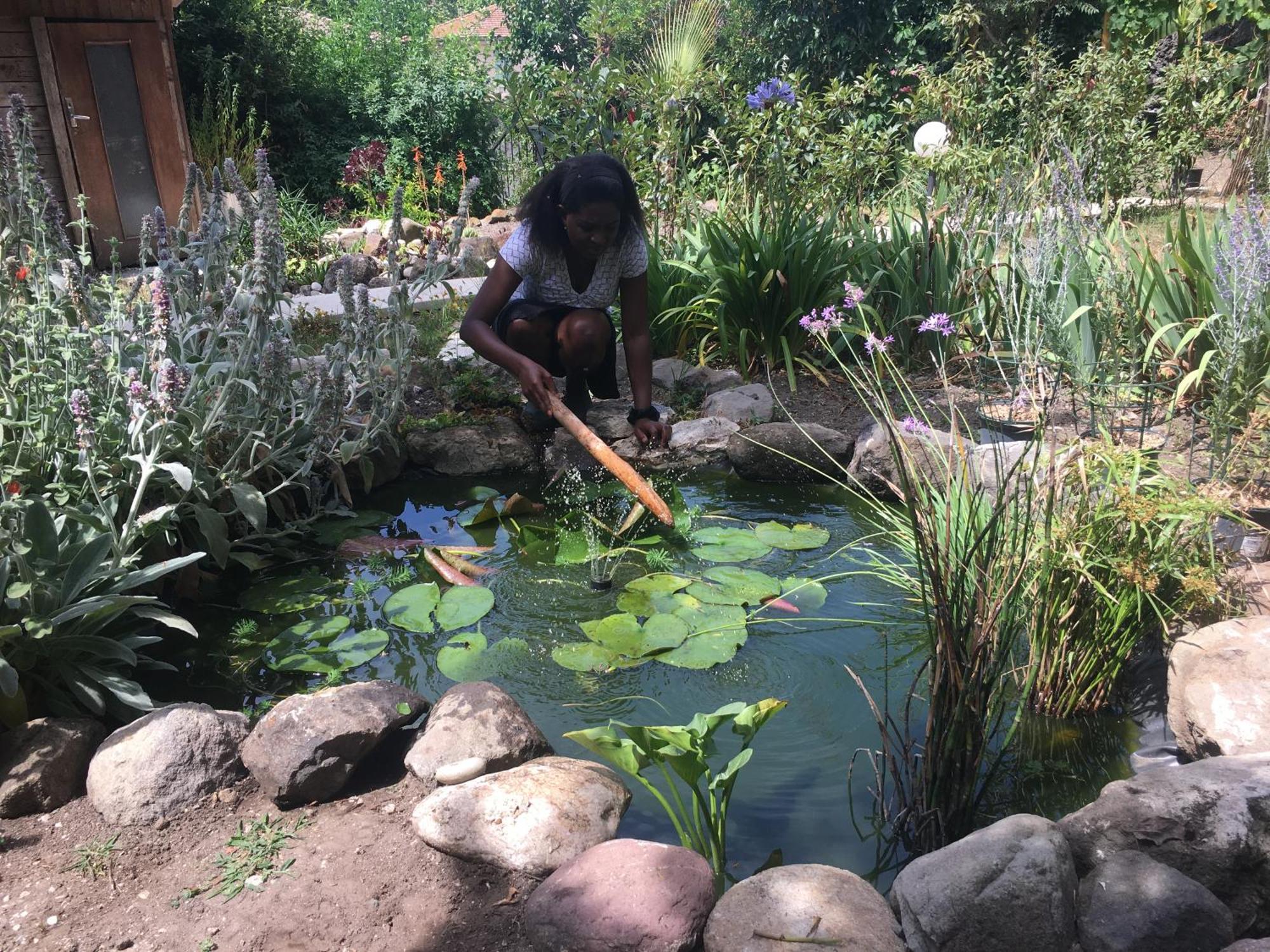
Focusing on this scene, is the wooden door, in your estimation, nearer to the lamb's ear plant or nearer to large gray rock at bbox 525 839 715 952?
the lamb's ear plant

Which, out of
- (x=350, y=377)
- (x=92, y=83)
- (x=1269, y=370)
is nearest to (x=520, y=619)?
(x=350, y=377)

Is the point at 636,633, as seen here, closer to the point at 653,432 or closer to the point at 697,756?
the point at 697,756

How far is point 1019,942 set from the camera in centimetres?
158

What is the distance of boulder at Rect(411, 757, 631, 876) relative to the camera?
6.40ft

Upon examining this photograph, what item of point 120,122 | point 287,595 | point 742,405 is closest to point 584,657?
point 287,595

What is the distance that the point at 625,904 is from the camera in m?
1.71

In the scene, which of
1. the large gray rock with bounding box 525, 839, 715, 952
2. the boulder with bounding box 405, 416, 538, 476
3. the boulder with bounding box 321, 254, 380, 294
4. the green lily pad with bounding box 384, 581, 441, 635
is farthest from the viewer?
the boulder with bounding box 321, 254, 380, 294

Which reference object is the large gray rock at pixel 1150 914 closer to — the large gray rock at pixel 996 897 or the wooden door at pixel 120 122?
the large gray rock at pixel 996 897

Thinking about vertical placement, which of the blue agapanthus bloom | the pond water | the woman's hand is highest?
the blue agapanthus bloom

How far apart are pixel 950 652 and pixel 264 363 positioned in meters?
A: 2.19

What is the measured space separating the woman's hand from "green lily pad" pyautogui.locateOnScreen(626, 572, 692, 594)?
771 millimetres

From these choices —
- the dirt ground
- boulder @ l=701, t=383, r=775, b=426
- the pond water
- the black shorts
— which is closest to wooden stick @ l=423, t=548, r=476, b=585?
the pond water

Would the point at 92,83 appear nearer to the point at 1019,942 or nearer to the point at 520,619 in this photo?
the point at 520,619

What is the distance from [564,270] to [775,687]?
86.0 inches
